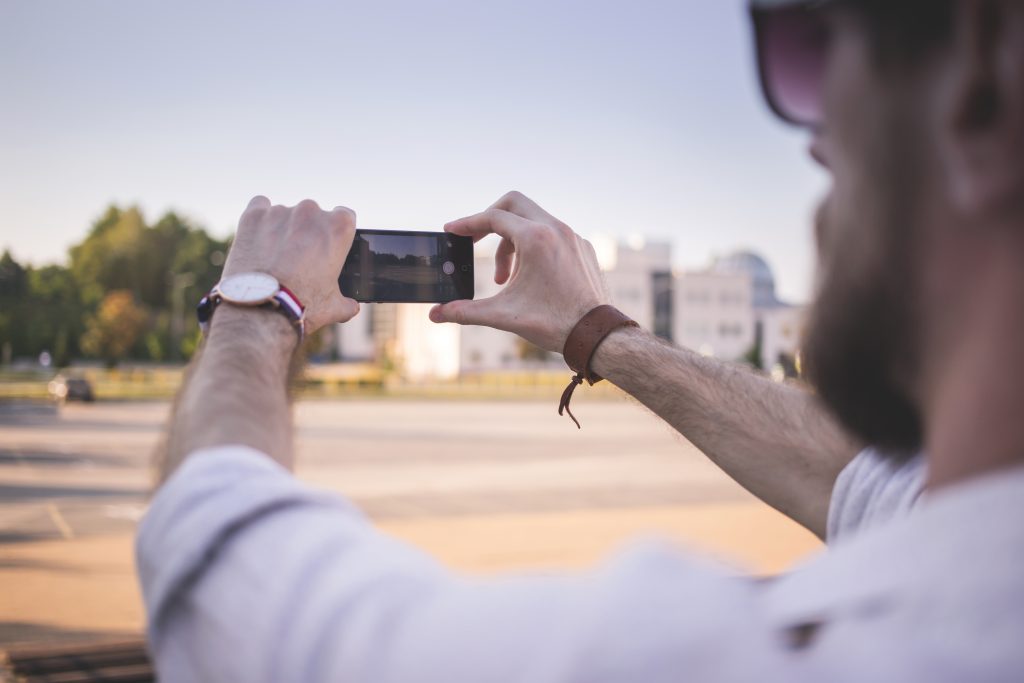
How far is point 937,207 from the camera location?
2.13 feet

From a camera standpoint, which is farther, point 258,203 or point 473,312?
point 473,312

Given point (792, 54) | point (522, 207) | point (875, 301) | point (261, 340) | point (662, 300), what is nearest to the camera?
point (875, 301)

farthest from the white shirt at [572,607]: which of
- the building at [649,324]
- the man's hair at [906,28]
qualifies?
the building at [649,324]

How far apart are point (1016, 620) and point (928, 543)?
7 cm

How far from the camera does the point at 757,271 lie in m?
102

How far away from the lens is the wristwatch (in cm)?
113

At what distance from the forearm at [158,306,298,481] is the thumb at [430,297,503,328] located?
60 centimetres

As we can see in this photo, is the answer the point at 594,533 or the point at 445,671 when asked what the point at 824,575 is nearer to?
the point at 445,671

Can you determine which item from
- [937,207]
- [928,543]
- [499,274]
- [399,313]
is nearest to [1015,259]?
[937,207]

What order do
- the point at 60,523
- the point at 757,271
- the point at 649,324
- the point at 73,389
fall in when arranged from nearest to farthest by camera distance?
1. the point at 60,523
2. the point at 73,389
3. the point at 649,324
4. the point at 757,271

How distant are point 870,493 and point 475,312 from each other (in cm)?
79

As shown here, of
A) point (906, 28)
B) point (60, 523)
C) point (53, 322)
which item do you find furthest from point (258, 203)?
point (53, 322)

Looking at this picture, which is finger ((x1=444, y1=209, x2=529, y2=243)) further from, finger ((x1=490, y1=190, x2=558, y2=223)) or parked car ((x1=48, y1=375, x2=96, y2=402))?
parked car ((x1=48, y1=375, x2=96, y2=402))

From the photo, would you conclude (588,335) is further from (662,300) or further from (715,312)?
(715,312)
